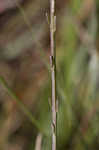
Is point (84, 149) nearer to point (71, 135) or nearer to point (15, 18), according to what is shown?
point (71, 135)

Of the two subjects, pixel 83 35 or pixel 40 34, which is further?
pixel 40 34

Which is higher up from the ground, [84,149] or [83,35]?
[83,35]

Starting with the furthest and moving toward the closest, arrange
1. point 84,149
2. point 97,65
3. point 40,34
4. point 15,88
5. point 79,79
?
point 40,34 < point 15,88 < point 79,79 < point 97,65 < point 84,149

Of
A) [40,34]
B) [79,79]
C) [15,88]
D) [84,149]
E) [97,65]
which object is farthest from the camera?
[40,34]

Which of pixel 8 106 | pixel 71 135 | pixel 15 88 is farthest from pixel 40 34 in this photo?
pixel 71 135

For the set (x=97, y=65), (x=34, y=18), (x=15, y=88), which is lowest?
(x=15, y=88)

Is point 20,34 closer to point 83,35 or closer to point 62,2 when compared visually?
point 62,2
